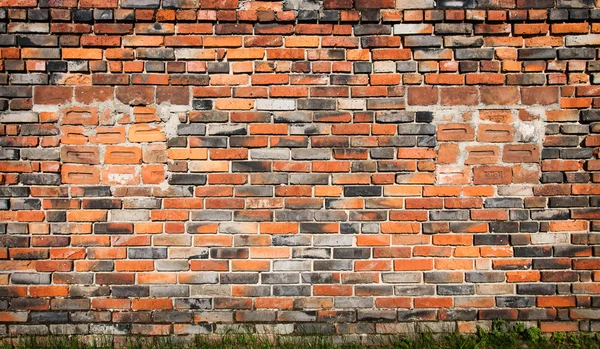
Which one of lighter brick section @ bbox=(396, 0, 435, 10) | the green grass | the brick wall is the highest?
lighter brick section @ bbox=(396, 0, 435, 10)

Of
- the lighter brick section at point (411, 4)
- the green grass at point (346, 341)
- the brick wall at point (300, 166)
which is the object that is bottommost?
the green grass at point (346, 341)

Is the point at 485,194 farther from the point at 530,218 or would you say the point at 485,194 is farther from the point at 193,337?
the point at 193,337

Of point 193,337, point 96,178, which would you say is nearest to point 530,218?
point 193,337

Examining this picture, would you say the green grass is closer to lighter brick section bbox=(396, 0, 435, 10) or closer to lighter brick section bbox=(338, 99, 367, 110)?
lighter brick section bbox=(338, 99, 367, 110)

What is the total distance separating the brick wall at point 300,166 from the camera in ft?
8.04

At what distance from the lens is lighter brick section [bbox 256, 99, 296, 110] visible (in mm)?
2473

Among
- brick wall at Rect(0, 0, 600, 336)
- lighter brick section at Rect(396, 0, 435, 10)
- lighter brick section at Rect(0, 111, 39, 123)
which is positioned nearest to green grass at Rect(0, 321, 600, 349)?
brick wall at Rect(0, 0, 600, 336)

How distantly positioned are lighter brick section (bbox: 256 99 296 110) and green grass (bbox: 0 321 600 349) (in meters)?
1.51

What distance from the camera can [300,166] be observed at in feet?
8.13

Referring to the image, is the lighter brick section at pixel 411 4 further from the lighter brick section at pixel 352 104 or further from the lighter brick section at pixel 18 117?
the lighter brick section at pixel 18 117

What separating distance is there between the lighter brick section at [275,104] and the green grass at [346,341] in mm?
1512

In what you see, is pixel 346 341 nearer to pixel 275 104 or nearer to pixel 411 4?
pixel 275 104

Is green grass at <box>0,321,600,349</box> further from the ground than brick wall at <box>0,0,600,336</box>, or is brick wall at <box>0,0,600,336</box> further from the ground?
brick wall at <box>0,0,600,336</box>

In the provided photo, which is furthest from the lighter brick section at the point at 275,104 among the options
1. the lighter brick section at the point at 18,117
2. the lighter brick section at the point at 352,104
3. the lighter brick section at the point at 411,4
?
the lighter brick section at the point at 18,117
